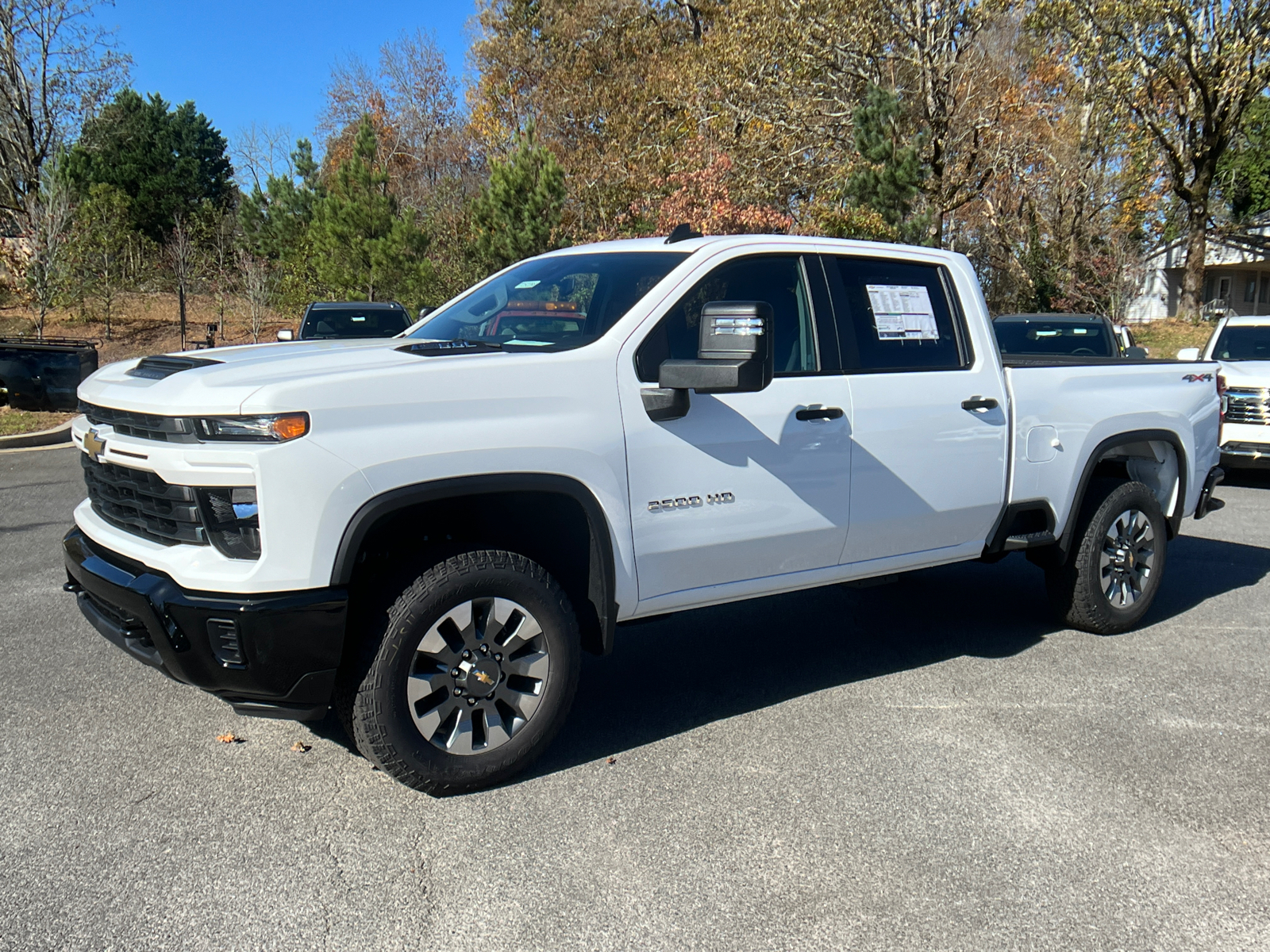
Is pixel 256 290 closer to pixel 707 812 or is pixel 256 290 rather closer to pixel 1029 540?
pixel 1029 540

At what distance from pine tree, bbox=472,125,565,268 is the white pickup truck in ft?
62.5

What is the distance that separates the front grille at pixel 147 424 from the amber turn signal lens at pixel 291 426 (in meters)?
0.29

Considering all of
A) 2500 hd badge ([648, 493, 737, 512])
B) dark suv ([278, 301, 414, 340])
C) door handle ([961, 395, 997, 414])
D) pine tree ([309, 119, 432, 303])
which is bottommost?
2500 hd badge ([648, 493, 737, 512])

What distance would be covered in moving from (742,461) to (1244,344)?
32.9ft

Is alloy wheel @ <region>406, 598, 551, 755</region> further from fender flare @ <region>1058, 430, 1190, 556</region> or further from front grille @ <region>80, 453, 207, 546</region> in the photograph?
fender flare @ <region>1058, 430, 1190, 556</region>

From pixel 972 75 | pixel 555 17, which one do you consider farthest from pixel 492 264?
pixel 555 17

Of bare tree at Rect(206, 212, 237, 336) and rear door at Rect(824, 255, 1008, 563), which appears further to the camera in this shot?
bare tree at Rect(206, 212, 237, 336)

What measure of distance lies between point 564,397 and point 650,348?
44 centimetres

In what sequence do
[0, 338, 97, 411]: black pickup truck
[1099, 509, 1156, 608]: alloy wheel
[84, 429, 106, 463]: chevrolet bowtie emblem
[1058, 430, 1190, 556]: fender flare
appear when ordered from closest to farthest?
[84, 429, 106, 463]: chevrolet bowtie emblem
[1058, 430, 1190, 556]: fender flare
[1099, 509, 1156, 608]: alloy wheel
[0, 338, 97, 411]: black pickup truck

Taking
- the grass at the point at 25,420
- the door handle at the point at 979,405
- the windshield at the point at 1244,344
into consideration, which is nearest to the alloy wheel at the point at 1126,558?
the door handle at the point at 979,405

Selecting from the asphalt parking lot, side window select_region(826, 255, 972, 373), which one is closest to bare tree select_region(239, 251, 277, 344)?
the asphalt parking lot

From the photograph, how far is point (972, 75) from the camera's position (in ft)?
94.6

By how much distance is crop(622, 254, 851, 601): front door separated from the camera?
3982 mm

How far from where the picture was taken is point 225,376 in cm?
346
